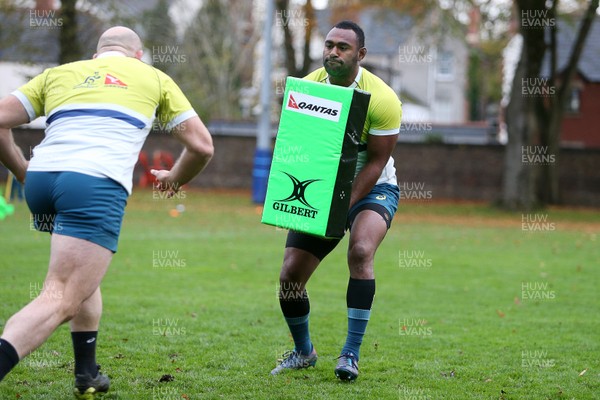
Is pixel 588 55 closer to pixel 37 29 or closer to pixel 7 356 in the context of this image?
pixel 37 29

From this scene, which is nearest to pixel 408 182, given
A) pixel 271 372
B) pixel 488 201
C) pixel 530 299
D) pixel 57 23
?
pixel 488 201

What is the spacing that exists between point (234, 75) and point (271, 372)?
4255 centimetres

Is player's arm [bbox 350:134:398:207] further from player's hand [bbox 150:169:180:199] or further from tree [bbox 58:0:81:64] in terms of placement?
tree [bbox 58:0:81:64]

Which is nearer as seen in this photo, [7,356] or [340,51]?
[7,356]

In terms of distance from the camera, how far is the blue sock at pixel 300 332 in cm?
661

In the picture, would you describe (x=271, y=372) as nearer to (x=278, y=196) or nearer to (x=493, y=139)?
(x=278, y=196)

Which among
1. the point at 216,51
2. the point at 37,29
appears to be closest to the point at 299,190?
the point at 37,29

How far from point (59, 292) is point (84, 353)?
92 cm

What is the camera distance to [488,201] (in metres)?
31.9

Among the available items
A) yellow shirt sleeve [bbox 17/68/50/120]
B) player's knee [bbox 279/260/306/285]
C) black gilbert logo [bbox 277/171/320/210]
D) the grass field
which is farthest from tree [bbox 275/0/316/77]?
yellow shirt sleeve [bbox 17/68/50/120]

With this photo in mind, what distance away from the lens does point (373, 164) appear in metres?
6.22

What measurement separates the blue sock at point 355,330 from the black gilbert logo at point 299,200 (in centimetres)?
89

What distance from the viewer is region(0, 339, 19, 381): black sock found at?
4.36m

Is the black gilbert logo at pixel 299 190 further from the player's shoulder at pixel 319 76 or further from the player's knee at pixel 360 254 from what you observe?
the player's shoulder at pixel 319 76
